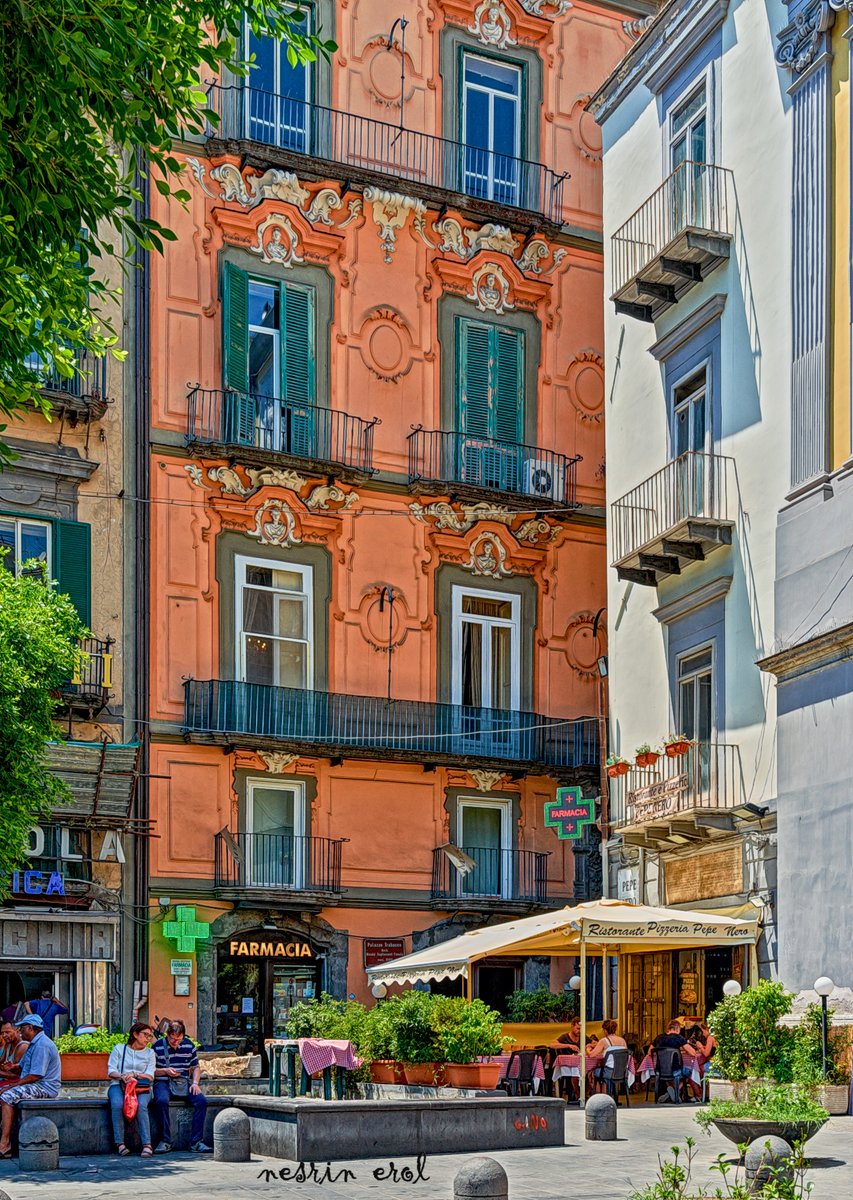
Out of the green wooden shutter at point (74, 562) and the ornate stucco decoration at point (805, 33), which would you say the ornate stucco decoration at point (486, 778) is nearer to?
the green wooden shutter at point (74, 562)

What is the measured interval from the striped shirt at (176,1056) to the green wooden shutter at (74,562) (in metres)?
11.8

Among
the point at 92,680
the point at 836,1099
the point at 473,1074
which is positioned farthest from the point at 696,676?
the point at 92,680

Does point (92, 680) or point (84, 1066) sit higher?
point (92, 680)

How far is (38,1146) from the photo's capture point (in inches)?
598

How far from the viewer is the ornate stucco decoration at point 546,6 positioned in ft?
A: 111

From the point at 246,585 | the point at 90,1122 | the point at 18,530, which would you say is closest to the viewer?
the point at 90,1122

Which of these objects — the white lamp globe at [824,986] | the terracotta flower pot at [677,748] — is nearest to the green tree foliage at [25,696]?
the terracotta flower pot at [677,748]

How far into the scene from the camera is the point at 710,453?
82.4 ft

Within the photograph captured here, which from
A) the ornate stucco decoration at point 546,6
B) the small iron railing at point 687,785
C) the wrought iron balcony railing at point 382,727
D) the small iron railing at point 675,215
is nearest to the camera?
the small iron railing at point 687,785

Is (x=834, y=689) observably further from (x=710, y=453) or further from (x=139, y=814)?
(x=139, y=814)

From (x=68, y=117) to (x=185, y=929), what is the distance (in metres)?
18.5

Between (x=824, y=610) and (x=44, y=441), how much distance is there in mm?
13089

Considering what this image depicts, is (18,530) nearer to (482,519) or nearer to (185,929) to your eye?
(185,929)

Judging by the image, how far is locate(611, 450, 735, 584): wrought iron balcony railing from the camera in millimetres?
24766
